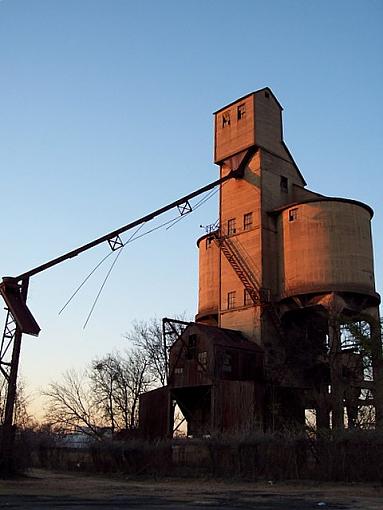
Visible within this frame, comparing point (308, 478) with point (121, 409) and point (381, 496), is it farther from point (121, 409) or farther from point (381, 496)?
point (121, 409)

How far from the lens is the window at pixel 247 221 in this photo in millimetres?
40406

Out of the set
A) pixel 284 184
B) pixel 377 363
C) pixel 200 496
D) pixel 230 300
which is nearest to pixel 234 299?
pixel 230 300

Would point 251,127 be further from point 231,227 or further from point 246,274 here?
point 246,274

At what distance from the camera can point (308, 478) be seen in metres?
25.7

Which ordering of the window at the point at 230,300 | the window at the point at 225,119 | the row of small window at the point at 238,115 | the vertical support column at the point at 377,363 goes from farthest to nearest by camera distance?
the window at the point at 225,119
the row of small window at the point at 238,115
the window at the point at 230,300
the vertical support column at the point at 377,363

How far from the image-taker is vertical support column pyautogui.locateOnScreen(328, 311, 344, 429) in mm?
34812

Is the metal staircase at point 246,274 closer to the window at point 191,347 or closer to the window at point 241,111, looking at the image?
the window at point 191,347

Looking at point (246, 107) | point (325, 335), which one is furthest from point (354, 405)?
point (246, 107)

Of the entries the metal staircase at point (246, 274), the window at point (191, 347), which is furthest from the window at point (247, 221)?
the window at point (191, 347)

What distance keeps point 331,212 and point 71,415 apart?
110 feet

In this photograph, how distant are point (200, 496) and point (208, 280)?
2479 cm

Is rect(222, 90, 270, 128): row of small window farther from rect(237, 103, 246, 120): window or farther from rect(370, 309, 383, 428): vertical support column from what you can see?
rect(370, 309, 383, 428): vertical support column

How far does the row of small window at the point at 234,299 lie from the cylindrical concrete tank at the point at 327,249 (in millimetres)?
2221

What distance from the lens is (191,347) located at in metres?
37.8
